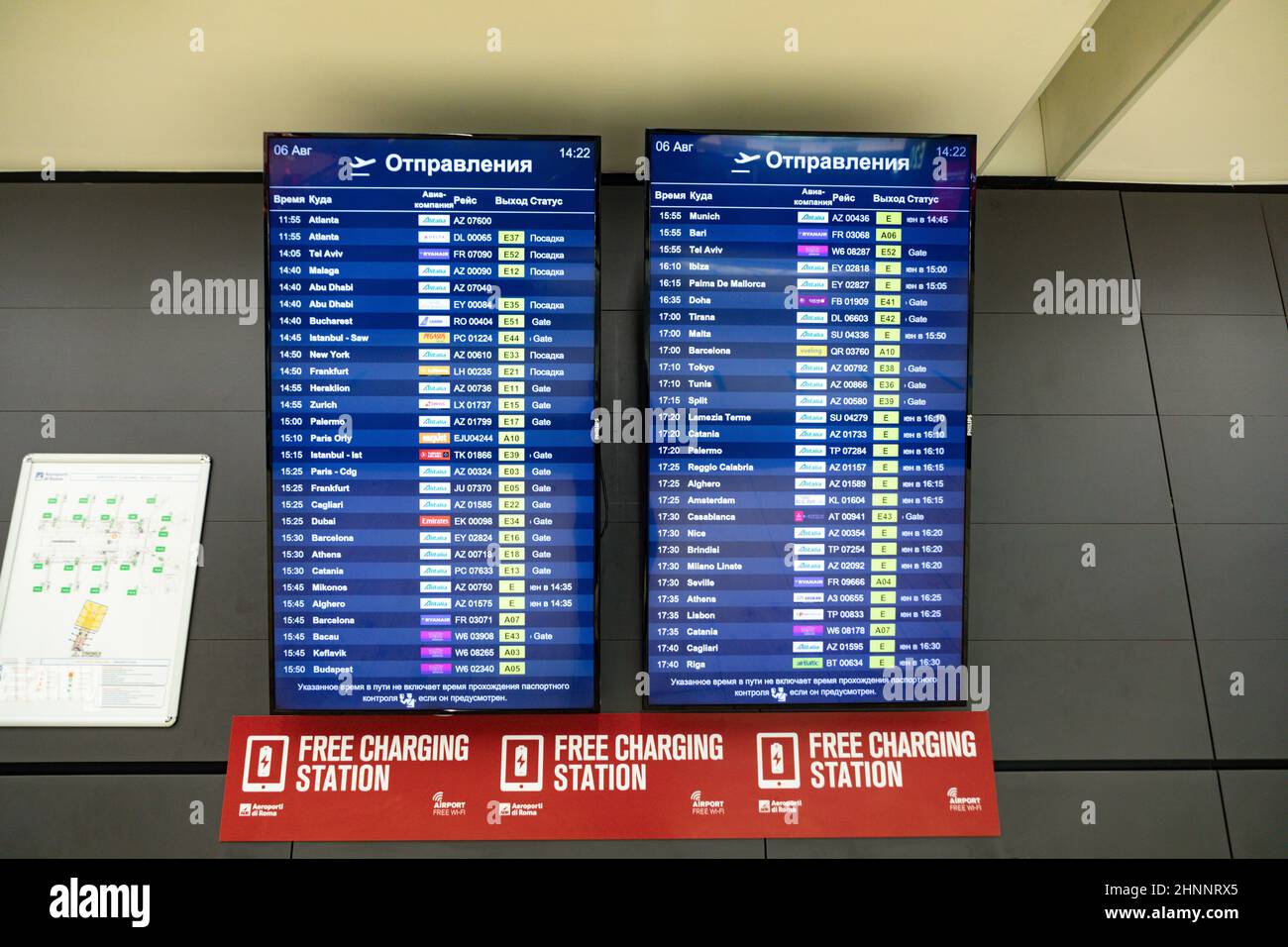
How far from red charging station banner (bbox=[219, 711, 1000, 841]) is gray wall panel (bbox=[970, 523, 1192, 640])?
437mm

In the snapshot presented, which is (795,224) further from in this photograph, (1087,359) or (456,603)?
(456,603)

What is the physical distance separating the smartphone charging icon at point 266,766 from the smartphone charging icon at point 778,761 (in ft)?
4.53

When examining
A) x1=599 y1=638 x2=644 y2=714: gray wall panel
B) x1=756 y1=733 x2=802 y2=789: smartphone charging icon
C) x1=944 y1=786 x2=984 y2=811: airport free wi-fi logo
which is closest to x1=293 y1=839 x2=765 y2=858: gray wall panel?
x1=756 y1=733 x2=802 y2=789: smartphone charging icon


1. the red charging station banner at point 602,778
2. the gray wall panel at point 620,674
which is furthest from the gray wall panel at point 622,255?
the red charging station banner at point 602,778

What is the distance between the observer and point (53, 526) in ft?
7.68

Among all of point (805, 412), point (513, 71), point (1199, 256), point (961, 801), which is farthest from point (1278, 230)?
point (513, 71)

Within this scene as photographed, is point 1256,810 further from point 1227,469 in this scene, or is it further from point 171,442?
point 171,442

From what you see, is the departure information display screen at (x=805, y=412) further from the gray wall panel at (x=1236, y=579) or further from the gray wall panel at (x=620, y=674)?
the gray wall panel at (x=1236, y=579)

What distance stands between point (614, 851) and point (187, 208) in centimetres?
241

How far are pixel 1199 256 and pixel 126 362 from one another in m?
3.51

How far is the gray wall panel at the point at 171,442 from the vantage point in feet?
7.88

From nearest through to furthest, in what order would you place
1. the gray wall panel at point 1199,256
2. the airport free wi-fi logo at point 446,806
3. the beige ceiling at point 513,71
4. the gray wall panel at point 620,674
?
1. the beige ceiling at point 513,71
2. the airport free wi-fi logo at point 446,806
3. the gray wall panel at point 620,674
4. the gray wall panel at point 1199,256

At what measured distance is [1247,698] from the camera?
2.36m
